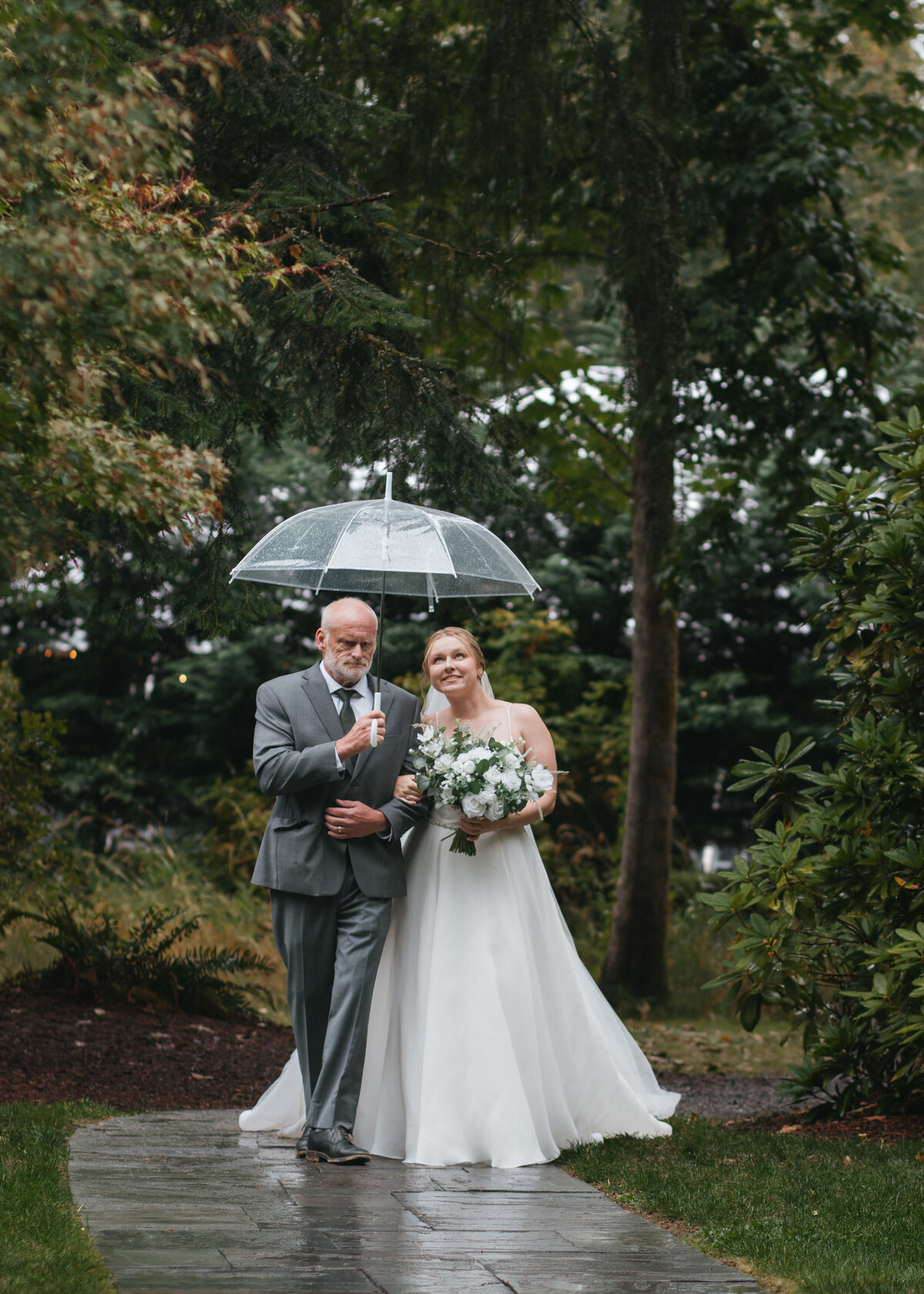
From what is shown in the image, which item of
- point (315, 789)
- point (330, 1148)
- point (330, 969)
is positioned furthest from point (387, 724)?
point (330, 1148)

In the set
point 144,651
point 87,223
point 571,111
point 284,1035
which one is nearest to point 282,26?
point 571,111

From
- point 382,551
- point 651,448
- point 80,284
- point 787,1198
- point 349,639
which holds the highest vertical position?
point 651,448

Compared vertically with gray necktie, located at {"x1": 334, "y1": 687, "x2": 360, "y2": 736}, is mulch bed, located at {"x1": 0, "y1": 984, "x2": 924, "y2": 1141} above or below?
below

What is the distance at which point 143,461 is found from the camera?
10.9ft

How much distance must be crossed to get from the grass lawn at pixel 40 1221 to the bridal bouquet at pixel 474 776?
6.42 feet

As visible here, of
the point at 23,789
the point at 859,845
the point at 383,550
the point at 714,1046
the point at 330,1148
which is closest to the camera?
the point at 330,1148

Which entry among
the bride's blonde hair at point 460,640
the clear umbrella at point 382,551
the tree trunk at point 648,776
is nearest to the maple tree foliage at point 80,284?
the clear umbrella at point 382,551

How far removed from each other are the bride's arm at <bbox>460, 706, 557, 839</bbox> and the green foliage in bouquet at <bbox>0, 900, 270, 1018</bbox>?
13.4 feet

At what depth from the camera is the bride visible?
17.0 ft

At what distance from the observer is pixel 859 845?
582cm

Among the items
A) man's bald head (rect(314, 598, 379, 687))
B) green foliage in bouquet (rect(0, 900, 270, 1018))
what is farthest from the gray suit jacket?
green foliage in bouquet (rect(0, 900, 270, 1018))

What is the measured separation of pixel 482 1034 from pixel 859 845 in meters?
1.91

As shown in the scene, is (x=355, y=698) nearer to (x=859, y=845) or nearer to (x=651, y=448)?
(x=859, y=845)

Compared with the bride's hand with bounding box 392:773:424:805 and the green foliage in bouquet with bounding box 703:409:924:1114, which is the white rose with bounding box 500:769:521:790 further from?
the green foliage in bouquet with bounding box 703:409:924:1114
